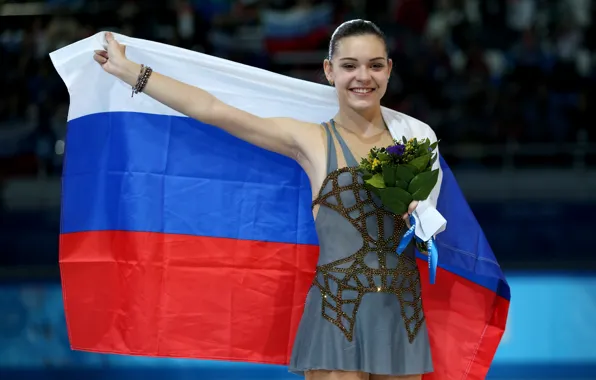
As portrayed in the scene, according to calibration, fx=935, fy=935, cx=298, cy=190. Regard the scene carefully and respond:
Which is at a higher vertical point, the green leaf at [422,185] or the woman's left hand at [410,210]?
the green leaf at [422,185]

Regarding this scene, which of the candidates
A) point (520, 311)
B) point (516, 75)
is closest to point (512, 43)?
point (516, 75)

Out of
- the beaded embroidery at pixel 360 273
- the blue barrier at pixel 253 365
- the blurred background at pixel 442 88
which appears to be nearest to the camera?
the beaded embroidery at pixel 360 273

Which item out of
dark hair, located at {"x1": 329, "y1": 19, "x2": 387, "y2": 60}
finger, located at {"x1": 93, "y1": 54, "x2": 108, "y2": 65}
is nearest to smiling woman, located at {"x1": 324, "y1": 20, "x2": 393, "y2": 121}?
dark hair, located at {"x1": 329, "y1": 19, "x2": 387, "y2": 60}

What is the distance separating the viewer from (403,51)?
9.59m

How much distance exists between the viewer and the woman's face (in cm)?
303

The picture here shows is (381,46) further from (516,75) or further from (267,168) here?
(516,75)

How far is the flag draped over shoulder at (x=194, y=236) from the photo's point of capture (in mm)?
3539

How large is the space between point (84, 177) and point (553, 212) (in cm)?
563

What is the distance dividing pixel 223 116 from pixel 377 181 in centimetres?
60

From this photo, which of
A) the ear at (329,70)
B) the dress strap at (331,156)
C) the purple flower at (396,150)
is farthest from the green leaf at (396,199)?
the ear at (329,70)

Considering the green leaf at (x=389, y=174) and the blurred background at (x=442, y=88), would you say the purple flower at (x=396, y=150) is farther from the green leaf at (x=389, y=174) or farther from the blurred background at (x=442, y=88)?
the blurred background at (x=442, y=88)

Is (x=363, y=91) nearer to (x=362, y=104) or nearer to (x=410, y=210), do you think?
(x=362, y=104)

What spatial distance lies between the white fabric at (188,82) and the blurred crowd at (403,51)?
17.2 feet

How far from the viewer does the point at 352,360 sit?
293cm
